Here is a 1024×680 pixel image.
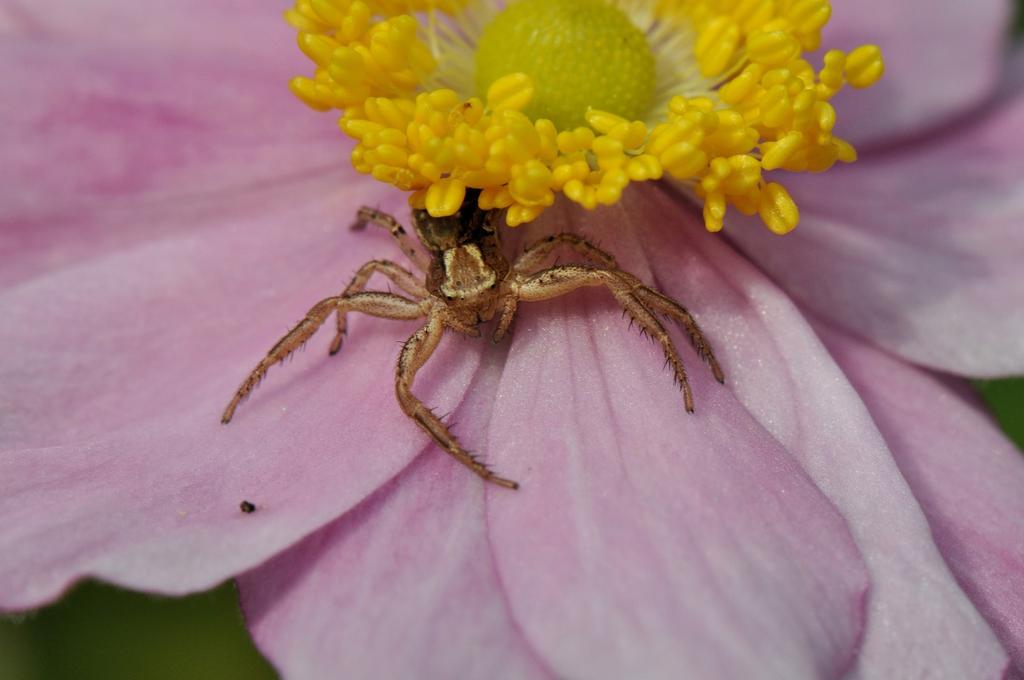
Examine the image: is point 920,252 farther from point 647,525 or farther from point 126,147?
point 126,147

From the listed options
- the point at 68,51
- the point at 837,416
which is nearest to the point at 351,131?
the point at 68,51

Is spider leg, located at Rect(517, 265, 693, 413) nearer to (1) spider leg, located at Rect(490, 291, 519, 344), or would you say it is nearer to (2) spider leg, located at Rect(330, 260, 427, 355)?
(1) spider leg, located at Rect(490, 291, 519, 344)

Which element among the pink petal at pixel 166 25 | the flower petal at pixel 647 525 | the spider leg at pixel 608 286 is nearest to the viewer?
the flower petal at pixel 647 525

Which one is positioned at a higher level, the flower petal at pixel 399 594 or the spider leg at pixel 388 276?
the spider leg at pixel 388 276

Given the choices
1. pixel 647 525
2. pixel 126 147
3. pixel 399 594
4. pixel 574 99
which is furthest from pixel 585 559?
pixel 126 147

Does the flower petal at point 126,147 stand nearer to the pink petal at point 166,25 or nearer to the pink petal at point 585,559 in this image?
the pink petal at point 166,25

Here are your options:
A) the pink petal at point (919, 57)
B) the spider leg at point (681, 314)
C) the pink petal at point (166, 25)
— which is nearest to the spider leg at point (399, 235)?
the spider leg at point (681, 314)

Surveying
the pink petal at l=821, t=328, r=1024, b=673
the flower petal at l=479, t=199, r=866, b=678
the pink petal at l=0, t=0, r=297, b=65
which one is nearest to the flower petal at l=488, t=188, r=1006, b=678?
the flower petal at l=479, t=199, r=866, b=678
